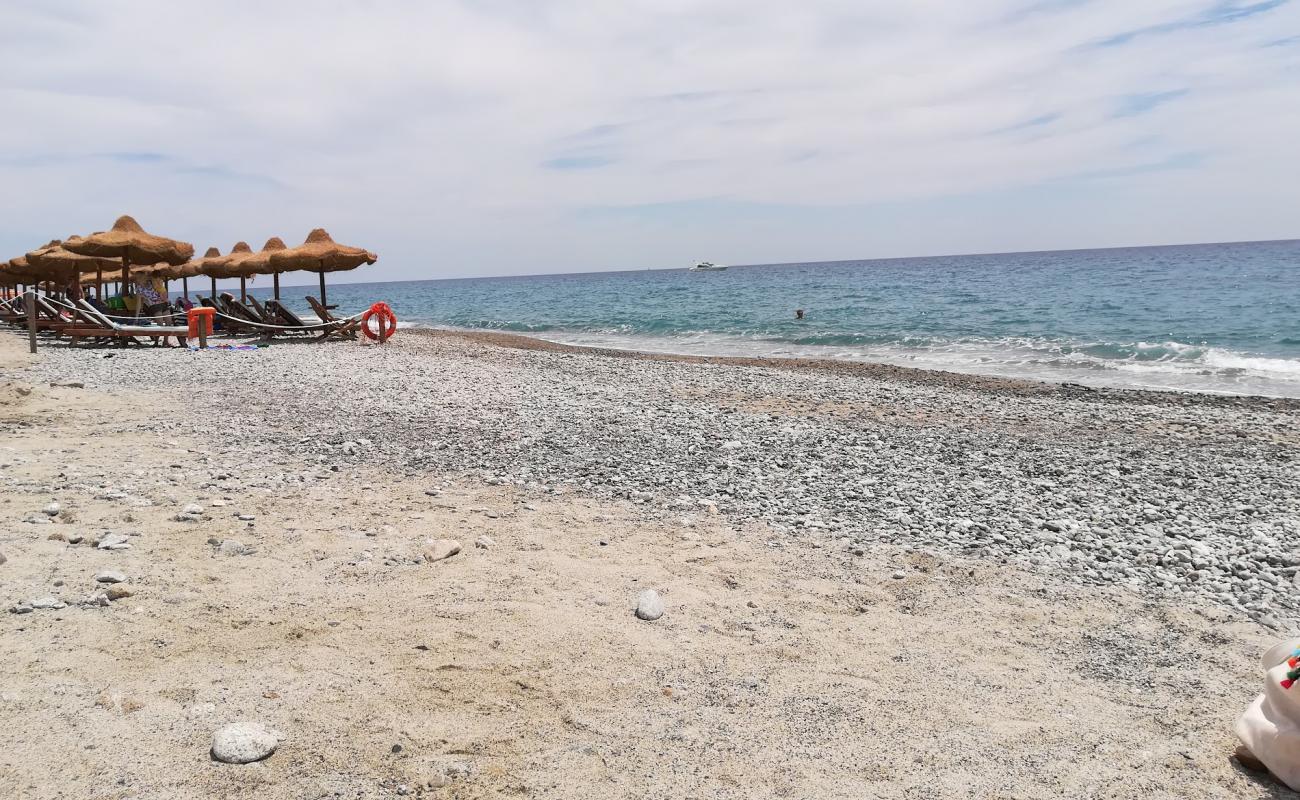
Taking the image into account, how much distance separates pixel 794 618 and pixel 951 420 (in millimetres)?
7153

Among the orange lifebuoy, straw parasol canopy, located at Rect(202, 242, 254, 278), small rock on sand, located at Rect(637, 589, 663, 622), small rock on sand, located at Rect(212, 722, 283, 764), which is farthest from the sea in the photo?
small rock on sand, located at Rect(212, 722, 283, 764)

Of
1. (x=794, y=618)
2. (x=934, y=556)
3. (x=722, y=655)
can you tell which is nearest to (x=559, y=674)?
(x=722, y=655)

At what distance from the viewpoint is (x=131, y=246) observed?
18344mm

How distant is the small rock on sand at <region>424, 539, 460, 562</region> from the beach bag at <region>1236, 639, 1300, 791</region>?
13.0 ft

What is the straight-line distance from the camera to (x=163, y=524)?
16.4ft

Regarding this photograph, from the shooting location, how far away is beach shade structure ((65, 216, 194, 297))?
1792 centimetres

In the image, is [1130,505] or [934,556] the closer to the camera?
[934,556]

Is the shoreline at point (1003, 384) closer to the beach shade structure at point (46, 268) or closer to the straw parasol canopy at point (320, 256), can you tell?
the straw parasol canopy at point (320, 256)

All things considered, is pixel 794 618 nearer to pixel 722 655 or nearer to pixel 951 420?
pixel 722 655

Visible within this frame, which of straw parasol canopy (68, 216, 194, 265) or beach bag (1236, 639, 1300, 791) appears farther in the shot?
straw parasol canopy (68, 216, 194, 265)

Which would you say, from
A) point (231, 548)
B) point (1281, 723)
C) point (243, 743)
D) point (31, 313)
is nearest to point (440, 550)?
point (231, 548)

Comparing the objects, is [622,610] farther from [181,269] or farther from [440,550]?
[181,269]

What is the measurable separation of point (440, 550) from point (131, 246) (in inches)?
693

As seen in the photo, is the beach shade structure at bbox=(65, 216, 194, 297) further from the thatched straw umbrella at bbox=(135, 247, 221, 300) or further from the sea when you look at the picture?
the sea
